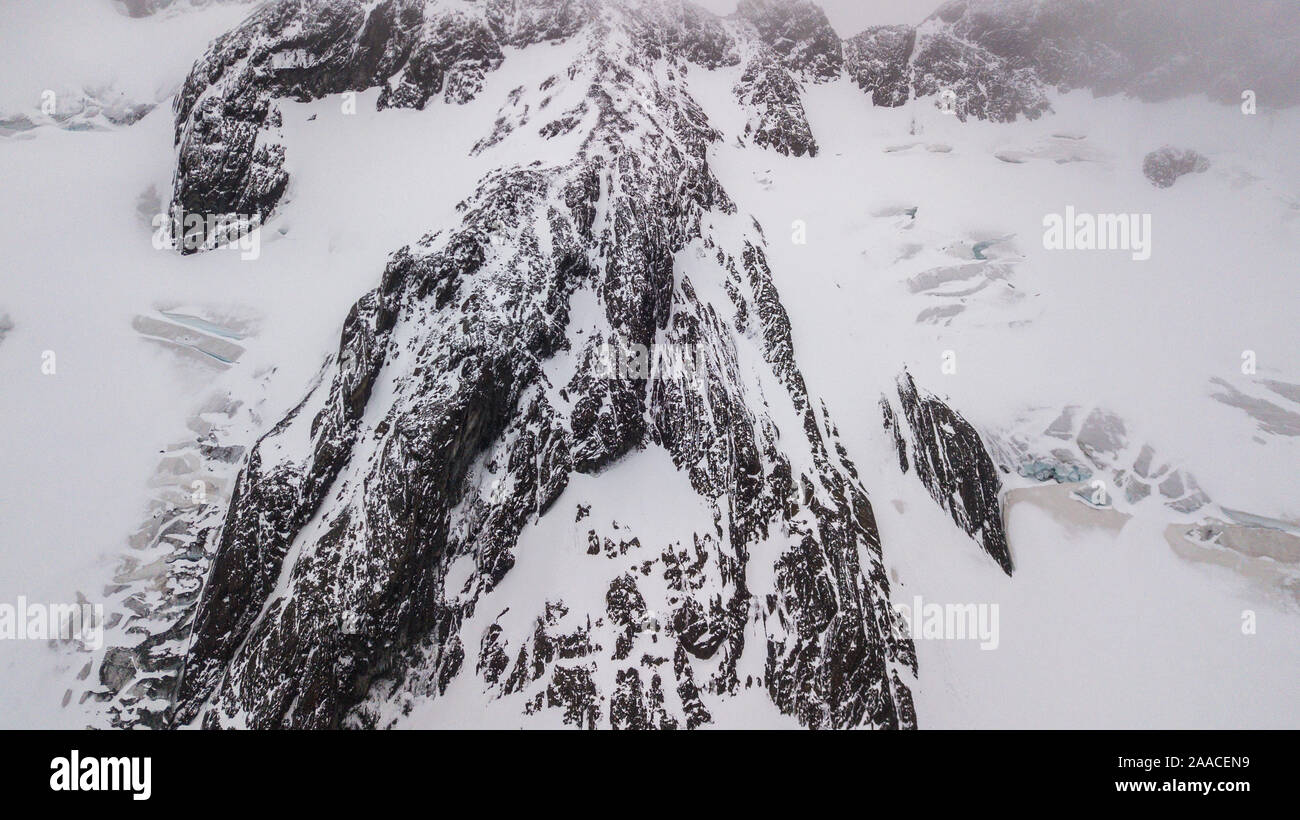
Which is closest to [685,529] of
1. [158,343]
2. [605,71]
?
[158,343]

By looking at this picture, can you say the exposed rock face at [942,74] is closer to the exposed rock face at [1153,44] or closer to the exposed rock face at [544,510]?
the exposed rock face at [1153,44]

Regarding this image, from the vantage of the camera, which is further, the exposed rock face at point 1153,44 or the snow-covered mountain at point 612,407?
the exposed rock face at point 1153,44

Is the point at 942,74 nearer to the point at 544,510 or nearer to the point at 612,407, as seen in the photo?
the point at 612,407

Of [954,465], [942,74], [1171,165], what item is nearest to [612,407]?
[954,465]

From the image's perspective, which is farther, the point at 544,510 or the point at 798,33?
the point at 798,33

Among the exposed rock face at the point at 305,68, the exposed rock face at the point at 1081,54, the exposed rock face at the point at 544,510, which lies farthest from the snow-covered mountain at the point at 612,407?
the exposed rock face at the point at 1081,54

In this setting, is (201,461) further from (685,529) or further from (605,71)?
(605,71)
